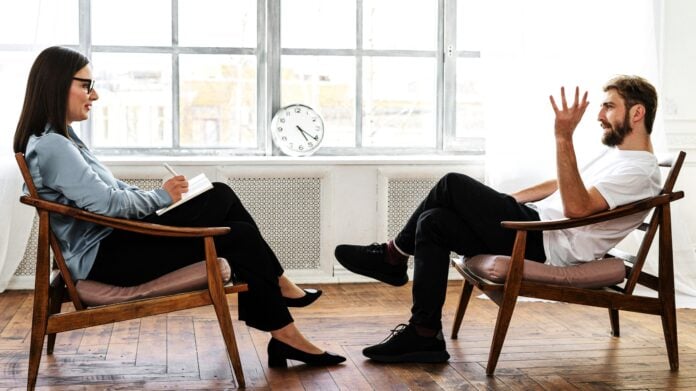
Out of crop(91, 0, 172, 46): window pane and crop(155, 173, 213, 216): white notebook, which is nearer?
crop(155, 173, 213, 216): white notebook

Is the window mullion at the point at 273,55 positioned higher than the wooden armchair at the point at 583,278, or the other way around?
the window mullion at the point at 273,55

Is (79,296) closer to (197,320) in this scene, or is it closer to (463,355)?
(197,320)

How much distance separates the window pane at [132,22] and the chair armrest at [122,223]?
2435 millimetres

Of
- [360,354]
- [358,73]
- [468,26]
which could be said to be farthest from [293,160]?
[360,354]

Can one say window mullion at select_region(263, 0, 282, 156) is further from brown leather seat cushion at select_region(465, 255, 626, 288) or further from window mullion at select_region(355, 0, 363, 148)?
brown leather seat cushion at select_region(465, 255, 626, 288)

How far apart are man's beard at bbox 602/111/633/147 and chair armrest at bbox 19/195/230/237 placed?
1443 mm

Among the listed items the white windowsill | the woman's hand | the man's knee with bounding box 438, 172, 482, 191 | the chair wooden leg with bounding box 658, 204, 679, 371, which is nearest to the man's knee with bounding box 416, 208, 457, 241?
the man's knee with bounding box 438, 172, 482, 191

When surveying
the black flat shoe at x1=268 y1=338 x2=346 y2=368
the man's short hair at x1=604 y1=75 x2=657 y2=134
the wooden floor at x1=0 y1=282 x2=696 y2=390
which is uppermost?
the man's short hair at x1=604 y1=75 x2=657 y2=134

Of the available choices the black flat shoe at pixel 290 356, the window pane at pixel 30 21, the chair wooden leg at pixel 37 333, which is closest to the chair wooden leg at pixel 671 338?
the black flat shoe at pixel 290 356

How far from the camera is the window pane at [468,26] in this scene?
17.8 feet

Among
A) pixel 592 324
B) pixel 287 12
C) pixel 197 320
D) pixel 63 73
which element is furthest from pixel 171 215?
pixel 287 12

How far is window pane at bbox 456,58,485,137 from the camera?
5.51 meters

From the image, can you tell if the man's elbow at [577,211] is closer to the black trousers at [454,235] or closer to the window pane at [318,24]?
the black trousers at [454,235]

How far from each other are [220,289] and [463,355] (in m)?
1.03
